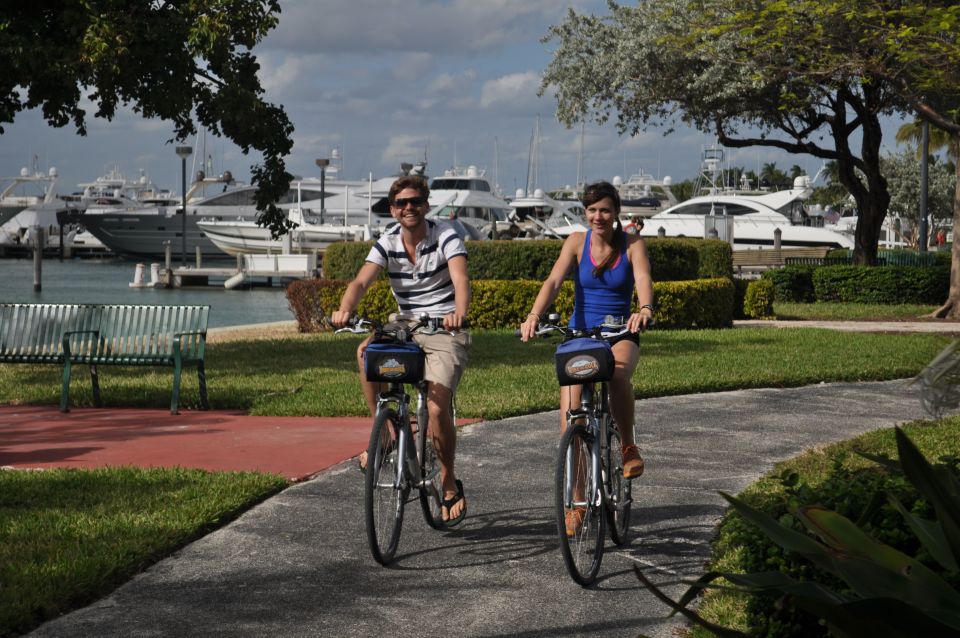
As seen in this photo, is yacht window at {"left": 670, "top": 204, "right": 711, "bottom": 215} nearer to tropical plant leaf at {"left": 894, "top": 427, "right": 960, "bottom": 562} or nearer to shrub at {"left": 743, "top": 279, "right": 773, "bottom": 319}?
shrub at {"left": 743, "top": 279, "right": 773, "bottom": 319}

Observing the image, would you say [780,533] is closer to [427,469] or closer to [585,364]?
[585,364]

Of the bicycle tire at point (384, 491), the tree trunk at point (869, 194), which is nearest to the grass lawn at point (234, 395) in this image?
the bicycle tire at point (384, 491)

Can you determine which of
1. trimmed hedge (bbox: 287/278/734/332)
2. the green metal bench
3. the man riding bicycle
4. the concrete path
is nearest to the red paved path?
the green metal bench

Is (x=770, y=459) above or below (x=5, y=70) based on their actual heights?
below

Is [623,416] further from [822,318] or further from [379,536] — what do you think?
[822,318]

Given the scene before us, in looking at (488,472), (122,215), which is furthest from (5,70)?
(122,215)

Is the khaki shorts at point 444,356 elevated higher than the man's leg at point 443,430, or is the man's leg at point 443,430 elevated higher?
the khaki shorts at point 444,356

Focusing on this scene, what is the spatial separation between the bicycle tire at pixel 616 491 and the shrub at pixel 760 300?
1756cm

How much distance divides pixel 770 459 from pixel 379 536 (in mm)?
3745

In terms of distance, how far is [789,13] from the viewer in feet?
58.3

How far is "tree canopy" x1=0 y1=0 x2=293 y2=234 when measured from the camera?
43.0 ft

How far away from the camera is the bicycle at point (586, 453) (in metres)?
5.44

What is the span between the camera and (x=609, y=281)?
6.11 metres

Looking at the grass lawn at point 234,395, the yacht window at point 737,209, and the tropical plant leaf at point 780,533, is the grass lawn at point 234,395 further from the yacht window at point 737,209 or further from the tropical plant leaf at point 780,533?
the yacht window at point 737,209
